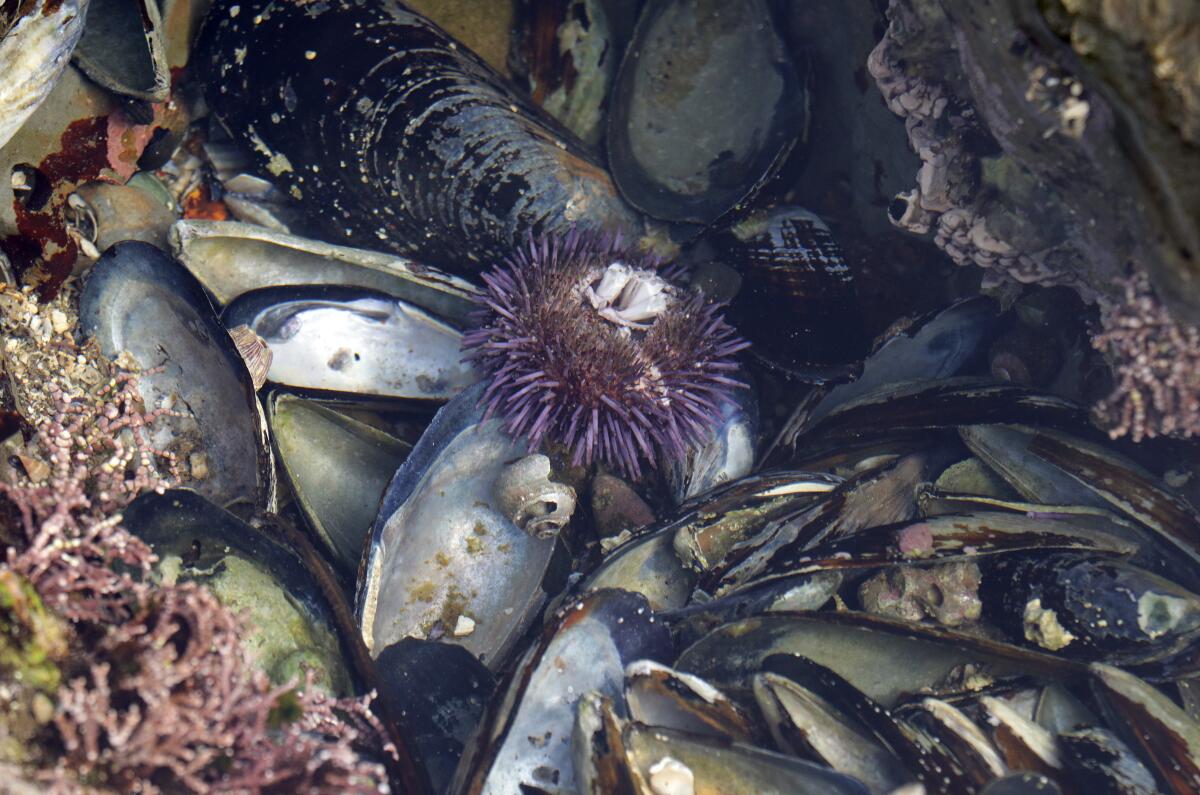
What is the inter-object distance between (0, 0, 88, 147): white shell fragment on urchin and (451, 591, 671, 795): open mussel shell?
201 centimetres

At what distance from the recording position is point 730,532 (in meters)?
2.66

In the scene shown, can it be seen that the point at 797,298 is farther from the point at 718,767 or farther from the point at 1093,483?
the point at 718,767

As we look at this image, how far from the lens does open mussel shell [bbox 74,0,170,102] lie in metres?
2.67

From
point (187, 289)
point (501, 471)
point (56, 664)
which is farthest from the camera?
point (501, 471)

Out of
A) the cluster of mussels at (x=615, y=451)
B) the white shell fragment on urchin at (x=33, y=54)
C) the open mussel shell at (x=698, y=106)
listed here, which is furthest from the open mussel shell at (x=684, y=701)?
the white shell fragment on urchin at (x=33, y=54)

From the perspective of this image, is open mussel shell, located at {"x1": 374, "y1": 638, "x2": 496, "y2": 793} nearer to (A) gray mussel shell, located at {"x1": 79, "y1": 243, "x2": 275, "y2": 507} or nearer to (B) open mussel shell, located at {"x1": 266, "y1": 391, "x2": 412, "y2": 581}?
(B) open mussel shell, located at {"x1": 266, "y1": 391, "x2": 412, "y2": 581}

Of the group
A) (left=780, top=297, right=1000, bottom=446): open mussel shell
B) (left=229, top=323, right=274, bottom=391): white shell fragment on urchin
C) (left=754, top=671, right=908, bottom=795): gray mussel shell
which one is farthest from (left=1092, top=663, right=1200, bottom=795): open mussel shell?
(left=229, top=323, right=274, bottom=391): white shell fragment on urchin

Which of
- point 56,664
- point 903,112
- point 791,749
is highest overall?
point 903,112

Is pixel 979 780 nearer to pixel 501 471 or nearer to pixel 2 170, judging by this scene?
pixel 501 471

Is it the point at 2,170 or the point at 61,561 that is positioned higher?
the point at 2,170

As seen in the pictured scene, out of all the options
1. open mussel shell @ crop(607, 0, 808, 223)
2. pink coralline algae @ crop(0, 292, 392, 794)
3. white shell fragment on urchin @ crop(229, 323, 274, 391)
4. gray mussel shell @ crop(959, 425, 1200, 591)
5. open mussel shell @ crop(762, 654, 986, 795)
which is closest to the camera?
pink coralline algae @ crop(0, 292, 392, 794)

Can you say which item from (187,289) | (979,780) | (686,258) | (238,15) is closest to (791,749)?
(979,780)

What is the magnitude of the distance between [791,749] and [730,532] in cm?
75

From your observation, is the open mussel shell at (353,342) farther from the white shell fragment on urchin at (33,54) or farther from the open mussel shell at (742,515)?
the open mussel shell at (742,515)
